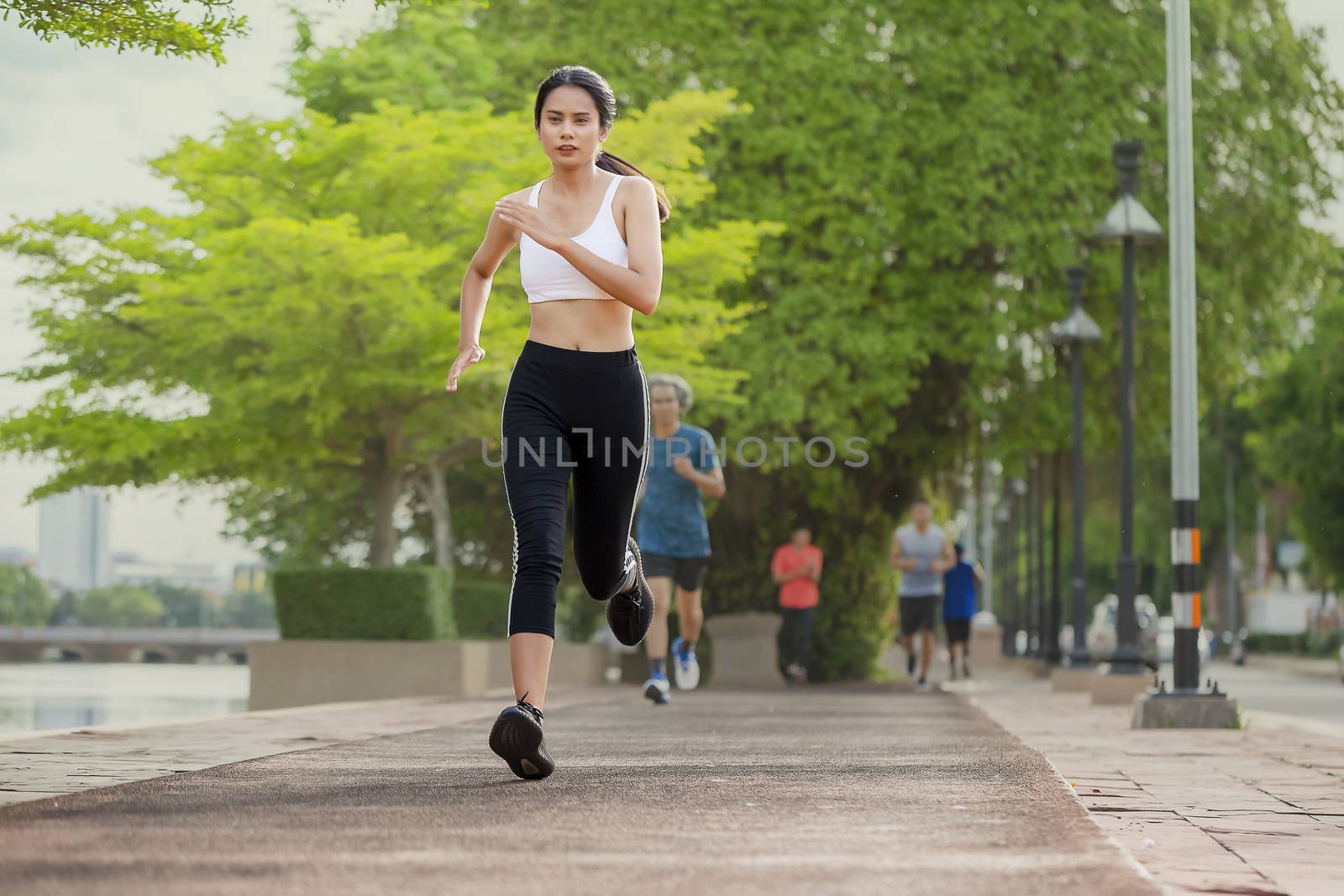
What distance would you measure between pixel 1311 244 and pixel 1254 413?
28081 mm

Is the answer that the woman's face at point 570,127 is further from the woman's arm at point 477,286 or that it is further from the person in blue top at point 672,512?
the person in blue top at point 672,512

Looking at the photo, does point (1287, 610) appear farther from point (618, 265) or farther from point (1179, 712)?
point (618, 265)

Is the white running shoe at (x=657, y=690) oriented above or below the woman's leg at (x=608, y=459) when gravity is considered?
below

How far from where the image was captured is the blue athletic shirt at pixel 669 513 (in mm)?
12250

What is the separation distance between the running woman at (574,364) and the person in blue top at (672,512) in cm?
544

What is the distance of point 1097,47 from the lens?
2677cm

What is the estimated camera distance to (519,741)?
5.63 meters

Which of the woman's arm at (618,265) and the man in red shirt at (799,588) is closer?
the woman's arm at (618,265)

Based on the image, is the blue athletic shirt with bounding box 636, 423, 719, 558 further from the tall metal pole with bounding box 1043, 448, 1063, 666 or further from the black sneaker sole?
the tall metal pole with bounding box 1043, 448, 1063, 666

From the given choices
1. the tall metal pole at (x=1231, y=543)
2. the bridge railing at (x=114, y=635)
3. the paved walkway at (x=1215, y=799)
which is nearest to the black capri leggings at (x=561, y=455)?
the paved walkway at (x=1215, y=799)

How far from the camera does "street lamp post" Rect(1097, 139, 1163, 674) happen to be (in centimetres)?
1802

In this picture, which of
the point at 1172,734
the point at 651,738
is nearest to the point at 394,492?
the point at 1172,734

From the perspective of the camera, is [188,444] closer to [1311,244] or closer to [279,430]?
[279,430]

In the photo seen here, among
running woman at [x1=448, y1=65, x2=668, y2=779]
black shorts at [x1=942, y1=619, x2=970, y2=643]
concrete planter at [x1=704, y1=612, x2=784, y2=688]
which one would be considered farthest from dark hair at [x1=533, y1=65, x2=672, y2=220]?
concrete planter at [x1=704, y1=612, x2=784, y2=688]
